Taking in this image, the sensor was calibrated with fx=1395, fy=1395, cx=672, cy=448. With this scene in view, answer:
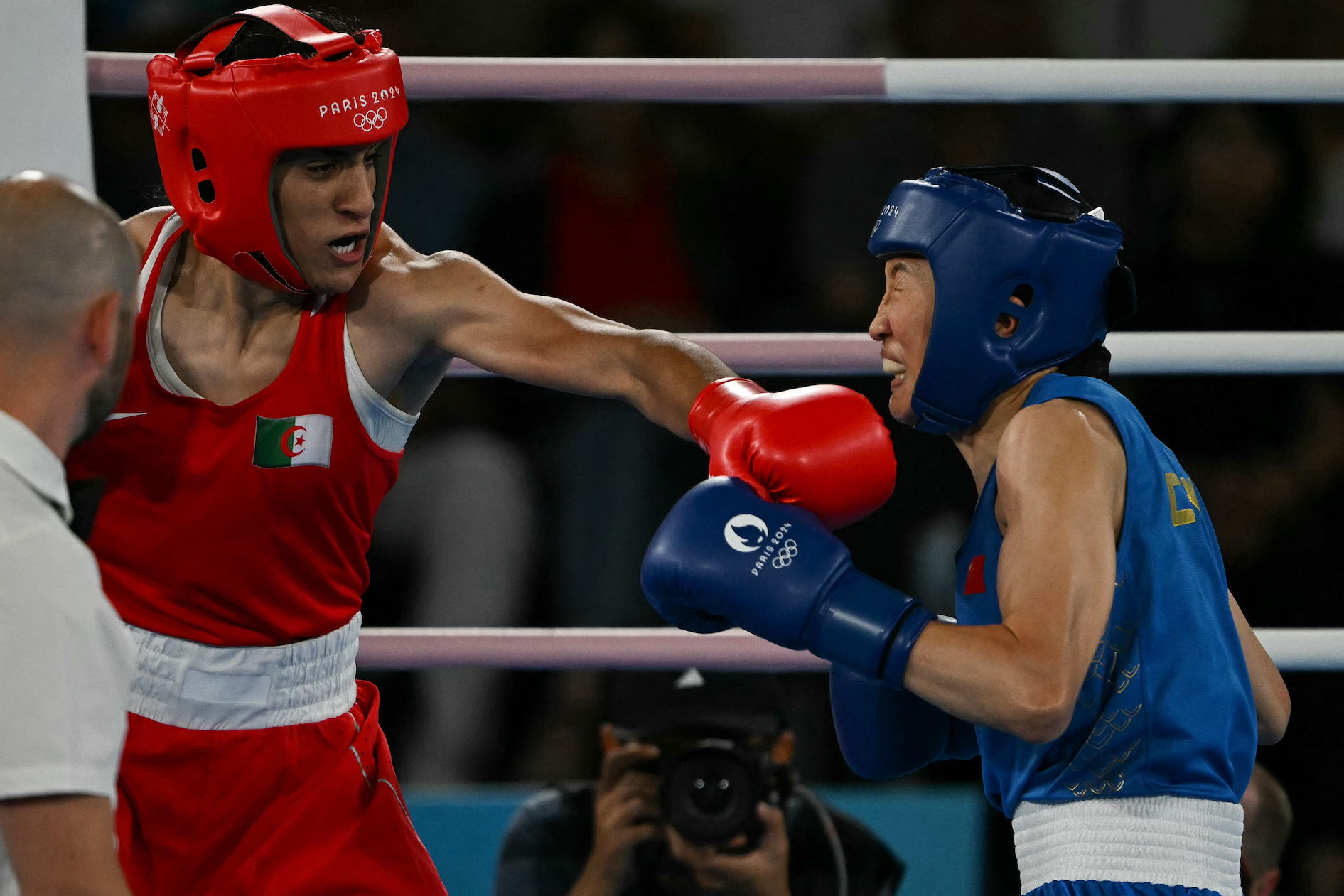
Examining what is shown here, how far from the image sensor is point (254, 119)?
1.85m

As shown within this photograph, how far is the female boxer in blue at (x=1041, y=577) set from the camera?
155 cm

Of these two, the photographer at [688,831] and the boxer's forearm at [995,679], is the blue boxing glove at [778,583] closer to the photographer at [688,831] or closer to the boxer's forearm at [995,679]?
the boxer's forearm at [995,679]

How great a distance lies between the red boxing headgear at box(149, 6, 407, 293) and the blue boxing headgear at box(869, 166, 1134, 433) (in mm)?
739

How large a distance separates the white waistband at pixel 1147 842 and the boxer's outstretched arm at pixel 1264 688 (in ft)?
0.81

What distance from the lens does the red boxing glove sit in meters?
1.74

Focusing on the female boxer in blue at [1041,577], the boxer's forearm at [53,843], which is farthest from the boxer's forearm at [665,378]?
the boxer's forearm at [53,843]

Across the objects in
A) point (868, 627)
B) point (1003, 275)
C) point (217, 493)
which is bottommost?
point (217, 493)

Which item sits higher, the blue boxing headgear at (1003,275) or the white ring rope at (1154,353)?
the blue boxing headgear at (1003,275)

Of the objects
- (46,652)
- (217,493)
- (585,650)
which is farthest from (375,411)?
(46,652)

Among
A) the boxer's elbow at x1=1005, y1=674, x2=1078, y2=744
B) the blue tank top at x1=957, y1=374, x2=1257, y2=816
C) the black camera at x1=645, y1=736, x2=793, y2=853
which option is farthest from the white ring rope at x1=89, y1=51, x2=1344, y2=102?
the black camera at x1=645, y1=736, x2=793, y2=853

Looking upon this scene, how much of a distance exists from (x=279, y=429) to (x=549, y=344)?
0.39m

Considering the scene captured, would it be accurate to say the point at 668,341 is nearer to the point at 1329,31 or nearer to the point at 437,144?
the point at 437,144

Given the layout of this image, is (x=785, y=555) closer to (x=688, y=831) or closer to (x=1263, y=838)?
A: (x=688, y=831)

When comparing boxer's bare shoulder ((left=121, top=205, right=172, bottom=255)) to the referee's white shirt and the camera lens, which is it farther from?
the camera lens
